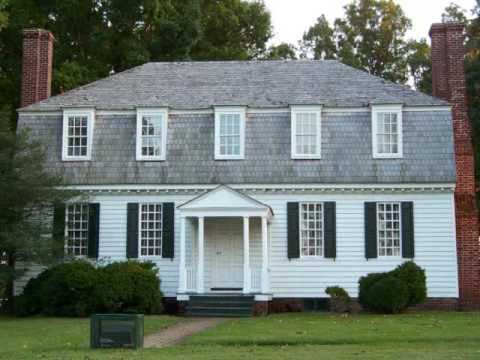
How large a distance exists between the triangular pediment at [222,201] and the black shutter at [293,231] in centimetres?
130

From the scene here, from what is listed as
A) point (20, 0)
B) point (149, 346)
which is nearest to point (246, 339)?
point (149, 346)

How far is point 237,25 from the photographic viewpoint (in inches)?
1590

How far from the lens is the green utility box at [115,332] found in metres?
14.5

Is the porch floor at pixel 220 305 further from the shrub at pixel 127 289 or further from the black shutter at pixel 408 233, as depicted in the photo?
the black shutter at pixel 408 233

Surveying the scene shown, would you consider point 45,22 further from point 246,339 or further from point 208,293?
point 246,339

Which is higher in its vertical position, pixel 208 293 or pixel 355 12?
pixel 355 12

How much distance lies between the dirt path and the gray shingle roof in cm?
753

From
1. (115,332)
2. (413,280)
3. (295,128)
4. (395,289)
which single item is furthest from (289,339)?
(295,128)

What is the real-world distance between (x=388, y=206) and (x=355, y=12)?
25.3 m

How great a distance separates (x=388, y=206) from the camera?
80.0 ft

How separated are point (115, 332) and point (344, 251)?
1110 cm

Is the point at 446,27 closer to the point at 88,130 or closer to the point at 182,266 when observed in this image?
the point at 182,266

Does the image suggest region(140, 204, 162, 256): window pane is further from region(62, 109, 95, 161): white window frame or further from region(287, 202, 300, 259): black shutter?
region(287, 202, 300, 259): black shutter

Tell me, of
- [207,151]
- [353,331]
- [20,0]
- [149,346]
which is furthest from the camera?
[20,0]
